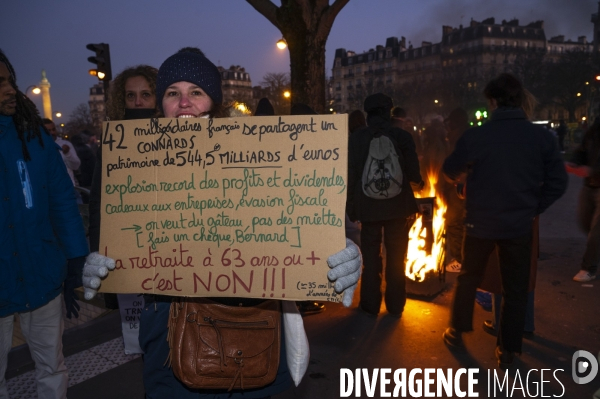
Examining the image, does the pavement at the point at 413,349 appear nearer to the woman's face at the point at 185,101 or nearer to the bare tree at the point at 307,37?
the woman's face at the point at 185,101

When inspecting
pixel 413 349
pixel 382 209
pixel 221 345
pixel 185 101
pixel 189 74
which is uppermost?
pixel 189 74

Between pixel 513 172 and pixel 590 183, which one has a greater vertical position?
pixel 513 172

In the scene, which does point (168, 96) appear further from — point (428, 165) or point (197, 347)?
point (428, 165)

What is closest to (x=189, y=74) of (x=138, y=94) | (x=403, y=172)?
(x=138, y=94)

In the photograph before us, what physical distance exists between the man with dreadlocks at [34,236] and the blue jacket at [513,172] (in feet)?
9.38

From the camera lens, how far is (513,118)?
3.41m

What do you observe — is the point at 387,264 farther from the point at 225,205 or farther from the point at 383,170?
the point at 225,205

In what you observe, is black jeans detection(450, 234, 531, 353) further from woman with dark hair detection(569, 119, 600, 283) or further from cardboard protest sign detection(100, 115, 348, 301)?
cardboard protest sign detection(100, 115, 348, 301)

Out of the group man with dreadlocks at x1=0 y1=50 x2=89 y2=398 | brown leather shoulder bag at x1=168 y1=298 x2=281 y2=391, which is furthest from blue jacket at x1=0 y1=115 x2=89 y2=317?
brown leather shoulder bag at x1=168 y1=298 x2=281 y2=391

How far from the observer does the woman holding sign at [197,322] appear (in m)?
1.78

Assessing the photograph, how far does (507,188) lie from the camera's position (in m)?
3.37

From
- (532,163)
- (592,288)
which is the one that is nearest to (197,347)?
(532,163)

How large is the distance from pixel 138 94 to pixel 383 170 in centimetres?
233

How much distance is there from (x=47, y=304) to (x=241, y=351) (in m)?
1.50
